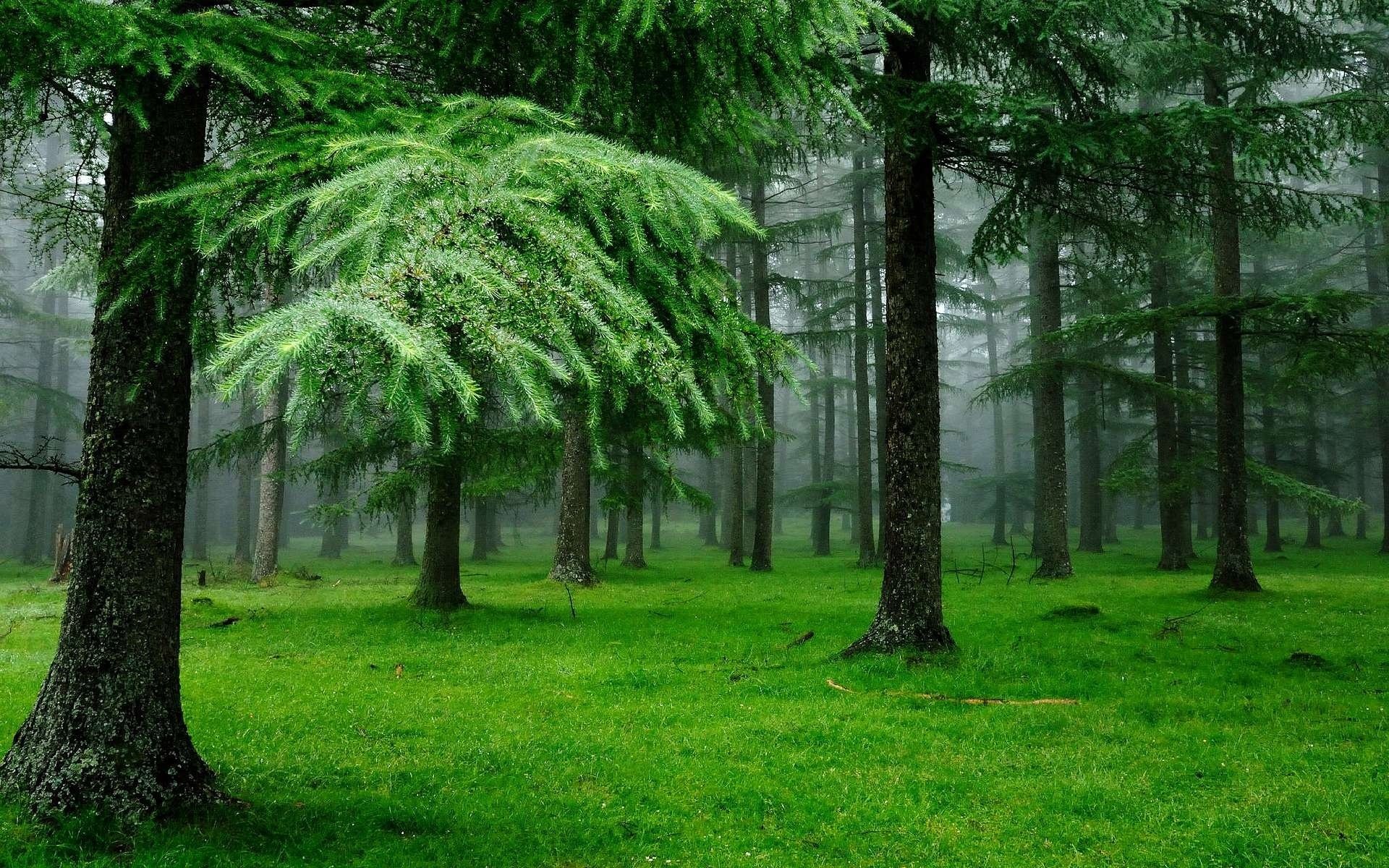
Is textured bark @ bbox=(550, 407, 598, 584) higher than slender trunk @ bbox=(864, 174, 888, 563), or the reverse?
slender trunk @ bbox=(864, 174, 888, 563)

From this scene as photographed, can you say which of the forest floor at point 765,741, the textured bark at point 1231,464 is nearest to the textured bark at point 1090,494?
the textured bark at point 1231,464

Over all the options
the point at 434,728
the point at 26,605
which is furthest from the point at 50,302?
the point at 434,728

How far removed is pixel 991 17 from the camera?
26.7 ft

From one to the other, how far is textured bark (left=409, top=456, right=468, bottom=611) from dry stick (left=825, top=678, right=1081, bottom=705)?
7544mm

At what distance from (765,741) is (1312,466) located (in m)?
25.7

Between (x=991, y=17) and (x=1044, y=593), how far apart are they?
10276 millimetres

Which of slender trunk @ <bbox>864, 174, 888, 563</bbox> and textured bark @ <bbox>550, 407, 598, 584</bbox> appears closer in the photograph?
textured bark @ <bbox>550, 407, 598, 584</bbox>

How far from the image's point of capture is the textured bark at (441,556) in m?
13.5

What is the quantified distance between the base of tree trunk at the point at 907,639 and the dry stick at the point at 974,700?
0.94 metres

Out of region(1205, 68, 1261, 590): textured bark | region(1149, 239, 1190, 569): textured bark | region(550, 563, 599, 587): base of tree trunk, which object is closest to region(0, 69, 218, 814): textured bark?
region(550, 563, 599, 587): base of tree trunk

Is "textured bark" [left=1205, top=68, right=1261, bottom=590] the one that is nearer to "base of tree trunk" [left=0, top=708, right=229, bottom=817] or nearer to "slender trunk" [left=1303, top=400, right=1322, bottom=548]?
"slender trunk" [left=1303, top=400, right=1322, bottom=548]

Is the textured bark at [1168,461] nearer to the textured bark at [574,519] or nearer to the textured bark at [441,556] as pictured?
the textured bark at [574,519]

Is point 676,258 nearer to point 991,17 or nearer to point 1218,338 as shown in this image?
point 991,17

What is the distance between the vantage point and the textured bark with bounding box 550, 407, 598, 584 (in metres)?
16.9
